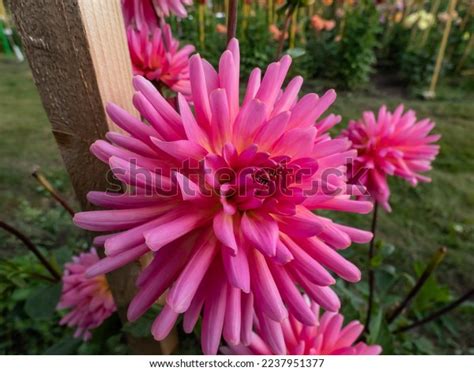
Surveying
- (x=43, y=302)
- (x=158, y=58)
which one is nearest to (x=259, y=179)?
(x=158, y=58)

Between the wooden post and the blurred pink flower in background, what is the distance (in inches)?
7.1

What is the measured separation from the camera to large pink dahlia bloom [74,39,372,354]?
487mm

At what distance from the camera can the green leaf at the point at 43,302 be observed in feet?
3.33

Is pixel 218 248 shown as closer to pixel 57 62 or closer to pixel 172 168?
pixel 172 168

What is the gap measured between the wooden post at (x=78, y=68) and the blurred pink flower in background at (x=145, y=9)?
180mm

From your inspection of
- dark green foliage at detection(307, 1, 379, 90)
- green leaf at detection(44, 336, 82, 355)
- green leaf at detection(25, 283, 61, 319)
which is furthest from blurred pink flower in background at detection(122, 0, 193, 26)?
dark green foliage at detection(307, 1, 379, 90)

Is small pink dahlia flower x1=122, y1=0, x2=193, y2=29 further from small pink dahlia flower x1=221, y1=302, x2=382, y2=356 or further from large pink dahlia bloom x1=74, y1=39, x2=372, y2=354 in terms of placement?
small pink dahlia flower x1=221, y1=302, x2=382, y2=356

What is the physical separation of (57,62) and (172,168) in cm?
22

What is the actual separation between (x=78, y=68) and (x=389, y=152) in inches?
30.1

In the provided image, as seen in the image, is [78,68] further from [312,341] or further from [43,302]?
[43,302]

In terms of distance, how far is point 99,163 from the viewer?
0.63 metres

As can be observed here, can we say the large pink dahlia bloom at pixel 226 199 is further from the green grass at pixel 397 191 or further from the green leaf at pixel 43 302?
the green grass at pixel 397 191

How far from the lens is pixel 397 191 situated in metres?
2.81
